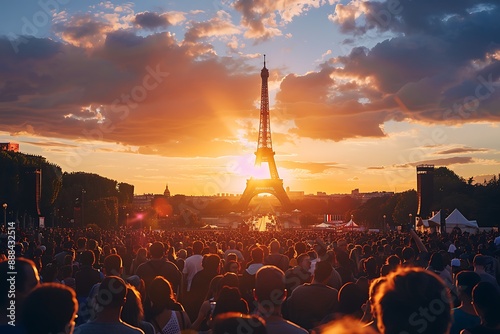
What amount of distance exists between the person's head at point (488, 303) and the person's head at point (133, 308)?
2.95m

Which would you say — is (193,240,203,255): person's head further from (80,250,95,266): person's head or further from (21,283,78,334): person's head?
(21,283,78,334): person's head

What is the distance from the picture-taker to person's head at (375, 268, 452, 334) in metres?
3.31

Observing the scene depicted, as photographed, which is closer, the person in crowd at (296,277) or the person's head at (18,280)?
the person's head at (18,280)

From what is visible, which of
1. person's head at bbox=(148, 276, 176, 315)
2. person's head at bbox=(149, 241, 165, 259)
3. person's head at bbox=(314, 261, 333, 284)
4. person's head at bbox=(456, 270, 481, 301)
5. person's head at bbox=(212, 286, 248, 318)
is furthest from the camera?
person's head at bbox=(149, 241, 165, 259)

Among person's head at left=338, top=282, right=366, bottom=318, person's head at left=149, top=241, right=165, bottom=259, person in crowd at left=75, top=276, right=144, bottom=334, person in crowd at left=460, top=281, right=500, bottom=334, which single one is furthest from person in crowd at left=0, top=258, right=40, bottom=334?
person's head at left=149, top=241, right=165, bottom=259

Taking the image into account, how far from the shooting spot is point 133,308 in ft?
18.5

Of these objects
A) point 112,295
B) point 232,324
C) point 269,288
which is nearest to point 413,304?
point 232,324

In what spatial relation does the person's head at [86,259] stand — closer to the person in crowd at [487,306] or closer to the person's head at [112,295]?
the person's head at [112,295]

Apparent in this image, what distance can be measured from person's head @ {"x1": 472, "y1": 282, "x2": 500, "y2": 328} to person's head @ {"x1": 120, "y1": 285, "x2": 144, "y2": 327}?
2.95m

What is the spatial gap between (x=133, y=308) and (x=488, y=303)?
3095 millimetres

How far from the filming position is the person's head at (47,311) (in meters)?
3.76

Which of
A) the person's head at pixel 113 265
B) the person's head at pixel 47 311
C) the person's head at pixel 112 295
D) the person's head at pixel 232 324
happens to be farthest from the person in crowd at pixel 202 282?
the person's head at pixel 232 324

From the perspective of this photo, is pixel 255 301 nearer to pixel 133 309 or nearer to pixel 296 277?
pixel 133 309

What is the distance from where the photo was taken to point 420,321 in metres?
3.36
